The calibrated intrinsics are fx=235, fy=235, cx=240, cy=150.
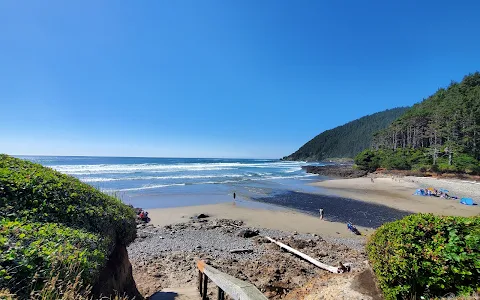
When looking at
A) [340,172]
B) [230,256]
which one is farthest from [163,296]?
[340,172]

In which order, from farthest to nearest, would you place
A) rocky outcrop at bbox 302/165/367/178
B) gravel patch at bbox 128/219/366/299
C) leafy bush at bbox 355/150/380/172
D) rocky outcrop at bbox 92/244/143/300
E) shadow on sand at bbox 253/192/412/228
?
leafy bush at bbox 355/150/380/172, rocky outcrop at bbox 302/165/367/178, shadow on sand at bbox 253/192/412/228, gravel patch at bbox 128/219/366/299, rocky outcrop at bbox 92/244/143/300

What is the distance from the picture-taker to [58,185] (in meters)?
4.46

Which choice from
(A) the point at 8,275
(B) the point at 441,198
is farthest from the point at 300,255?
(B) the point at 441,198

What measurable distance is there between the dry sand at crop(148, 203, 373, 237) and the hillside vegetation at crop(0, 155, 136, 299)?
11225 millimetres

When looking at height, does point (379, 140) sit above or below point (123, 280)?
above

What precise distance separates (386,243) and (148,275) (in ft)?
23.1

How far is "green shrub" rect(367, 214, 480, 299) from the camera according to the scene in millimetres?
3422

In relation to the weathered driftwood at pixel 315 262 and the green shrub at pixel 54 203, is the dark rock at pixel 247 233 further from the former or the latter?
the green shrub at pixel 54 203

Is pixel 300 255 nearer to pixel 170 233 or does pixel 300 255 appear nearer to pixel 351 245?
pixel 351 245

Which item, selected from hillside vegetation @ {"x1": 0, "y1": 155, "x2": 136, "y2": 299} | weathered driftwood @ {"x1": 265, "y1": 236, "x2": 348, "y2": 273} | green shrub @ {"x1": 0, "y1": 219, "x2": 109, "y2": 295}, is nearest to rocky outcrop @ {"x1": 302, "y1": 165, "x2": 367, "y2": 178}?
weathered driftwood @ {"x1": 265, "y1": 236, "x2": 348, "y2": 273}

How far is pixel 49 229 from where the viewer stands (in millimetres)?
3336

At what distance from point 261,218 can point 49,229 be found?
1501cm

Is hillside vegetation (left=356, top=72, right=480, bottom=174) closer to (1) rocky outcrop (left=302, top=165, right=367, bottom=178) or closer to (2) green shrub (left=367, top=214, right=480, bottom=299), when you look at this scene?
(1) rocky outcrop (left=302, top=165, right=367, bottom=178)

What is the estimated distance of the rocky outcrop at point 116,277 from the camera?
3.87 metres
